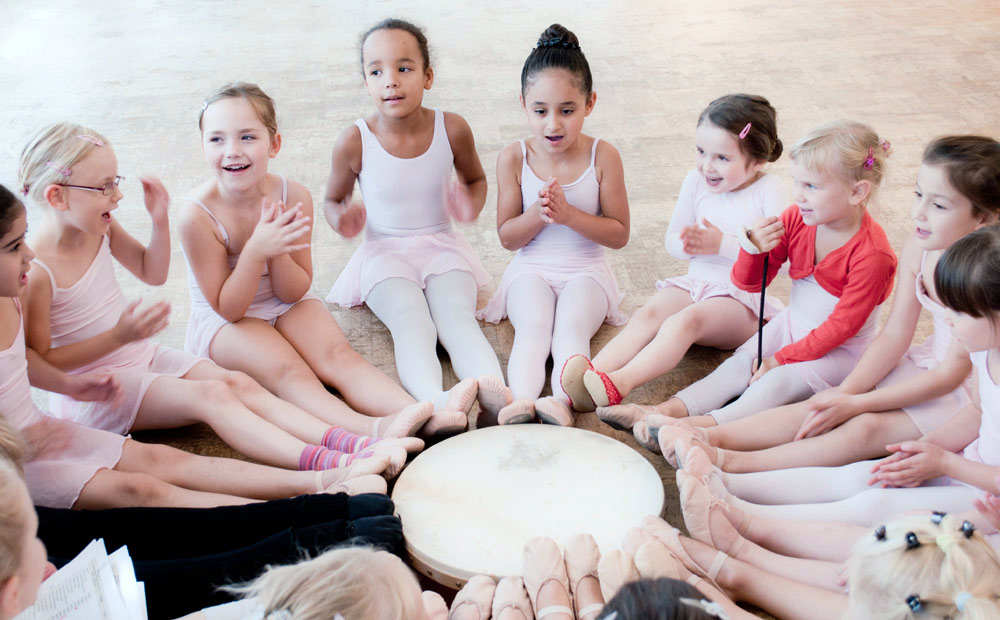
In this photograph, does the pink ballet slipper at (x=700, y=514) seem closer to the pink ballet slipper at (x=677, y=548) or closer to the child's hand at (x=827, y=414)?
the pink ballet slipper at (x=677, y=548)

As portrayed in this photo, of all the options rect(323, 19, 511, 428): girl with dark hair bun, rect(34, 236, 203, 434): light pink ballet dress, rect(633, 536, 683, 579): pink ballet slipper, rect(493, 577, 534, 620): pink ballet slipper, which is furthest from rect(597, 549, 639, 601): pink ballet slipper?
rect(34, 236, 203, 434): light pink ballet dress

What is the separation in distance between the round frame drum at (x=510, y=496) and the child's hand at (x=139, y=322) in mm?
671

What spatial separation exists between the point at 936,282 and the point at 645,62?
125 inches

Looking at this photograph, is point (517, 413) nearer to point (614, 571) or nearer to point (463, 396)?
point (463, 396)

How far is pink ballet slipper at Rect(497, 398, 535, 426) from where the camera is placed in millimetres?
1958

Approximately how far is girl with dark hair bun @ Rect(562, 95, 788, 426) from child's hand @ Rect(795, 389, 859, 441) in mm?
363

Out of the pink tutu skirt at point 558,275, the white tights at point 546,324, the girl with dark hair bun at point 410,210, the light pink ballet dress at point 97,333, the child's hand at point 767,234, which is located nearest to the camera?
the light pink ballet dress at point 97,333

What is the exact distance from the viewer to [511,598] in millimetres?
1479

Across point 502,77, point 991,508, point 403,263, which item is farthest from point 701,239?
point 502,77

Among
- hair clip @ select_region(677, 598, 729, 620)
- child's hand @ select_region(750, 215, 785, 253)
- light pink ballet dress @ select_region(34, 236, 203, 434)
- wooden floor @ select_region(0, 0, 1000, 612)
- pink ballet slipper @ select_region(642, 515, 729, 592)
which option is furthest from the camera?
wooden floor @ select_region(0, 0, 1000, 612)

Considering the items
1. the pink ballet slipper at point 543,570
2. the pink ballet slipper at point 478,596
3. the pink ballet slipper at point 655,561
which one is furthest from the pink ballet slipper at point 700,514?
the pink ballet slipper at point 478,596

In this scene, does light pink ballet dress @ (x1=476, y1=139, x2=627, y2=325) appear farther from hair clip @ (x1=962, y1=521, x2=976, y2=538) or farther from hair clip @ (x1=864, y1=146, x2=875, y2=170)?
hair clip @ (x1=962, y1=521, x2=976, y2=538)

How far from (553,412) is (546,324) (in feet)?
1.39

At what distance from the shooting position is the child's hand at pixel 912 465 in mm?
1723
